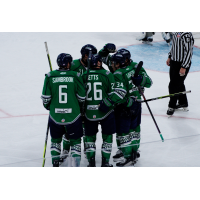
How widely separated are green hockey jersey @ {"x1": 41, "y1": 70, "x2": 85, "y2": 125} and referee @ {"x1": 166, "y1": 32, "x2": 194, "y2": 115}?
2.45m

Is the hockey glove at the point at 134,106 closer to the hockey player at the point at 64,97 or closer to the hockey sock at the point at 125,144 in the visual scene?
the hockey sock at the point at 125,144

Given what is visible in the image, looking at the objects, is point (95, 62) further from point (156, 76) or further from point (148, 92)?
point (156, 76)

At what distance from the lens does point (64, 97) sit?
13.9 ft

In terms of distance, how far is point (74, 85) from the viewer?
4234 millimetres

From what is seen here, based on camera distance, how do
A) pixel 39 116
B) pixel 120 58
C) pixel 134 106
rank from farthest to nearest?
pixel 39 116 → pixel 134 106 → pixel 120 58

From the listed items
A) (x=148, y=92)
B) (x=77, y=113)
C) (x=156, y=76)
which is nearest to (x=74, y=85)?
(x=77, y=113)

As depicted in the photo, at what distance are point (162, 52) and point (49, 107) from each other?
6.84 metres

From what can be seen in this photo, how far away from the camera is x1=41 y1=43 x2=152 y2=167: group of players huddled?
425cm

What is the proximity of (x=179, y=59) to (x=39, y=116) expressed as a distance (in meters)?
2.41

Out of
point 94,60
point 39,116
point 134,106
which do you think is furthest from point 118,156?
point 39,116

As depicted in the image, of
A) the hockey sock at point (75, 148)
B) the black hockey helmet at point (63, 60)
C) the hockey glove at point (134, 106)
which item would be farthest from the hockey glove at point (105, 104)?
the black hockey helmet at point (63, 60)

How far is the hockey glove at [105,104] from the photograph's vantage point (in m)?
4.30

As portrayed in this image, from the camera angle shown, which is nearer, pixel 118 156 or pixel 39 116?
pixel 118 156

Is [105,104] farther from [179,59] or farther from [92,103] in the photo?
[179,59]
